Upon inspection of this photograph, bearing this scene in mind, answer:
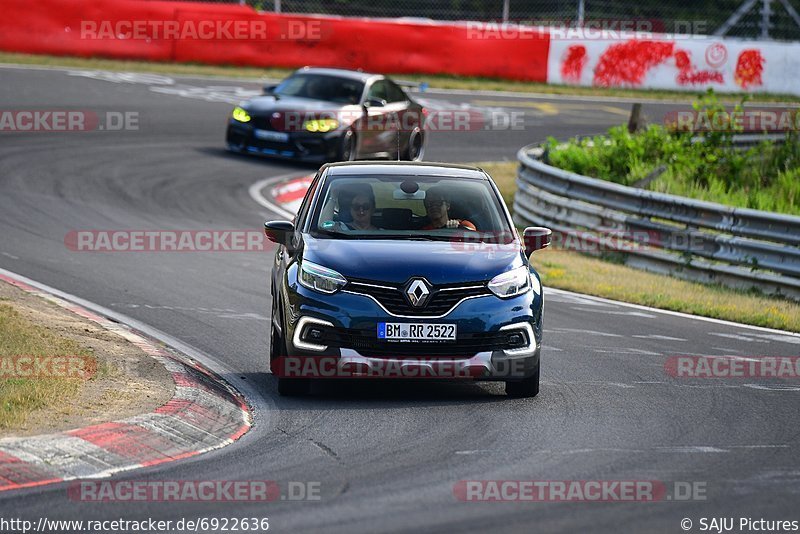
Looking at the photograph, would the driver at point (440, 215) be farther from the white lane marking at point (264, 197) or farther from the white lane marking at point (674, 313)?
the white lane marking at point (264, 197)

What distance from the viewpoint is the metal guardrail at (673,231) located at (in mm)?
15031

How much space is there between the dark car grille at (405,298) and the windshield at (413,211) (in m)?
0.73

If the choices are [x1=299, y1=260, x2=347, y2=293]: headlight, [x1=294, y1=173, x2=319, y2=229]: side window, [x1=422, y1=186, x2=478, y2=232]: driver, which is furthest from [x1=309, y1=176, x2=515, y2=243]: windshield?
[x1=299, y1=260, x2=347, y2=293]: headlight

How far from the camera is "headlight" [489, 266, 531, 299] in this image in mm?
9086

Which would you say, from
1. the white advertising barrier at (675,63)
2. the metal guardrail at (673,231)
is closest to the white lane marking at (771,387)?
the metal guardrail at (673,231)

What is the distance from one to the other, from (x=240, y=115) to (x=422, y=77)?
1218 centimetres

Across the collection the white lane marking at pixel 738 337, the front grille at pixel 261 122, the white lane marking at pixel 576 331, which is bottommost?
the white lane marking at pixel 738 337

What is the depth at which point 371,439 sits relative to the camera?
7.96 meters

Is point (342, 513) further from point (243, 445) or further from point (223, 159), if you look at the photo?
point (223, 159)

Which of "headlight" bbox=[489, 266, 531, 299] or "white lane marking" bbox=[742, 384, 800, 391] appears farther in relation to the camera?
"white lane marking" bbox=[742, 384, 800, 391]

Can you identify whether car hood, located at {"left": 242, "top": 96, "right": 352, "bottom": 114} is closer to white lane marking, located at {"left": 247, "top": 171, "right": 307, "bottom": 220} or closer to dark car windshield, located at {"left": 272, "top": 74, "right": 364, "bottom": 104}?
dark car windshield, located at {"left": 272, "top": 74, "right": 364, "bottom": 104}

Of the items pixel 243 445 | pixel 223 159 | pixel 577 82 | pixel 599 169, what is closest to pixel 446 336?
pixel 243 445

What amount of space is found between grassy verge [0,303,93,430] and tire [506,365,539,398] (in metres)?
2.85

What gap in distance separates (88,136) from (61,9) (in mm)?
7826
